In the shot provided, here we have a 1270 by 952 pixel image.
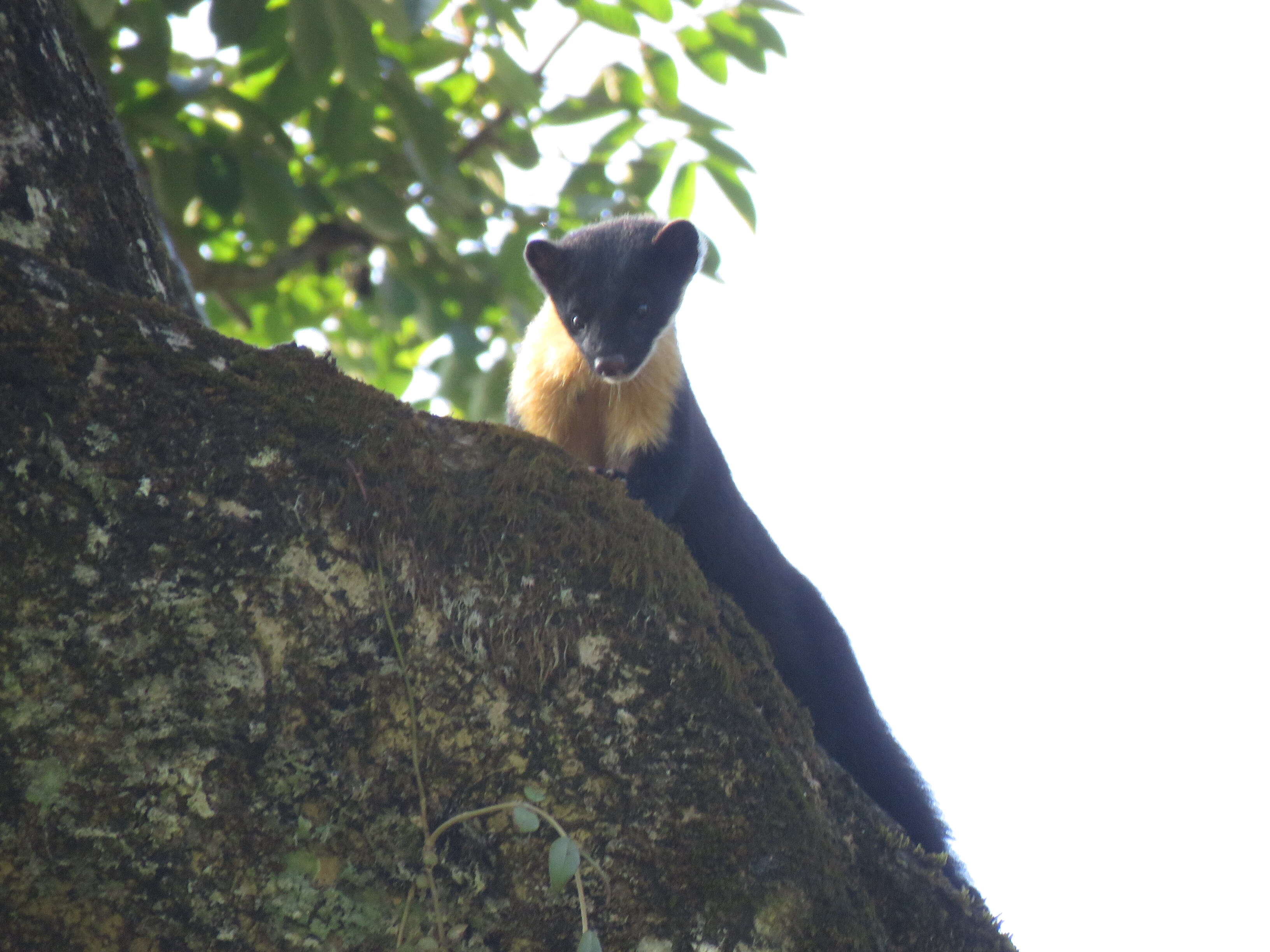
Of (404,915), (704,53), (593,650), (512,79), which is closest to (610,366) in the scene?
(512,79)

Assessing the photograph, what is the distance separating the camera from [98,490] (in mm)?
2201

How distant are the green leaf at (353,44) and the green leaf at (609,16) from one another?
1.47m

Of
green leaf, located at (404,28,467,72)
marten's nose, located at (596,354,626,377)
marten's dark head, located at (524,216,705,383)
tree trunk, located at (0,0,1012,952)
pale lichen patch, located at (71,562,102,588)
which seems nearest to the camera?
tree trunk, located at (0,0,1012,952)

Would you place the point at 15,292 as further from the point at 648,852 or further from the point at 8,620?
the point at 648,852

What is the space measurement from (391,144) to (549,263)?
110cm

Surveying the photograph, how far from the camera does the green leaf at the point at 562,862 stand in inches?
81.4

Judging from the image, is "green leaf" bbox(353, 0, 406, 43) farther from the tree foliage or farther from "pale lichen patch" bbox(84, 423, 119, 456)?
"pale lichen patch" bbox(84, 423, 119, 456)

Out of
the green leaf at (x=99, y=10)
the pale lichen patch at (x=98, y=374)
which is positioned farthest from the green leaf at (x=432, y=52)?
the pale lichen patch at (x=98, y=374)

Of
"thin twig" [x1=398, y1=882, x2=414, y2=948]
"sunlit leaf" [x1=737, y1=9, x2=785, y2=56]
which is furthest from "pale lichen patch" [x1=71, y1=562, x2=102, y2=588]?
"sunlit leaf" [x1=737, y1=9, x2=785, y2=56]

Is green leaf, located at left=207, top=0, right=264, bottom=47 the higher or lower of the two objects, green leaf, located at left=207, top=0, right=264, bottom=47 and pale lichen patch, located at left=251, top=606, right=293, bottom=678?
the higher

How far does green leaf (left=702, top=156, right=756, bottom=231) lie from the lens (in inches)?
228

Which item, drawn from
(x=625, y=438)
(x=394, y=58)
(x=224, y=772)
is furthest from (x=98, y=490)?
(x=394, y=58)

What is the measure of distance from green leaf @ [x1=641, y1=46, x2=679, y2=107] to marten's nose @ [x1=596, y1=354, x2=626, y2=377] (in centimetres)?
153

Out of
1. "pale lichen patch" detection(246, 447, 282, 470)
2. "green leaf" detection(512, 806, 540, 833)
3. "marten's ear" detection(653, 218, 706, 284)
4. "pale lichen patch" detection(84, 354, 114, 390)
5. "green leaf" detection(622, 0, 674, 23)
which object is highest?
"green leaf" detection(622, 0, 674, 23)
